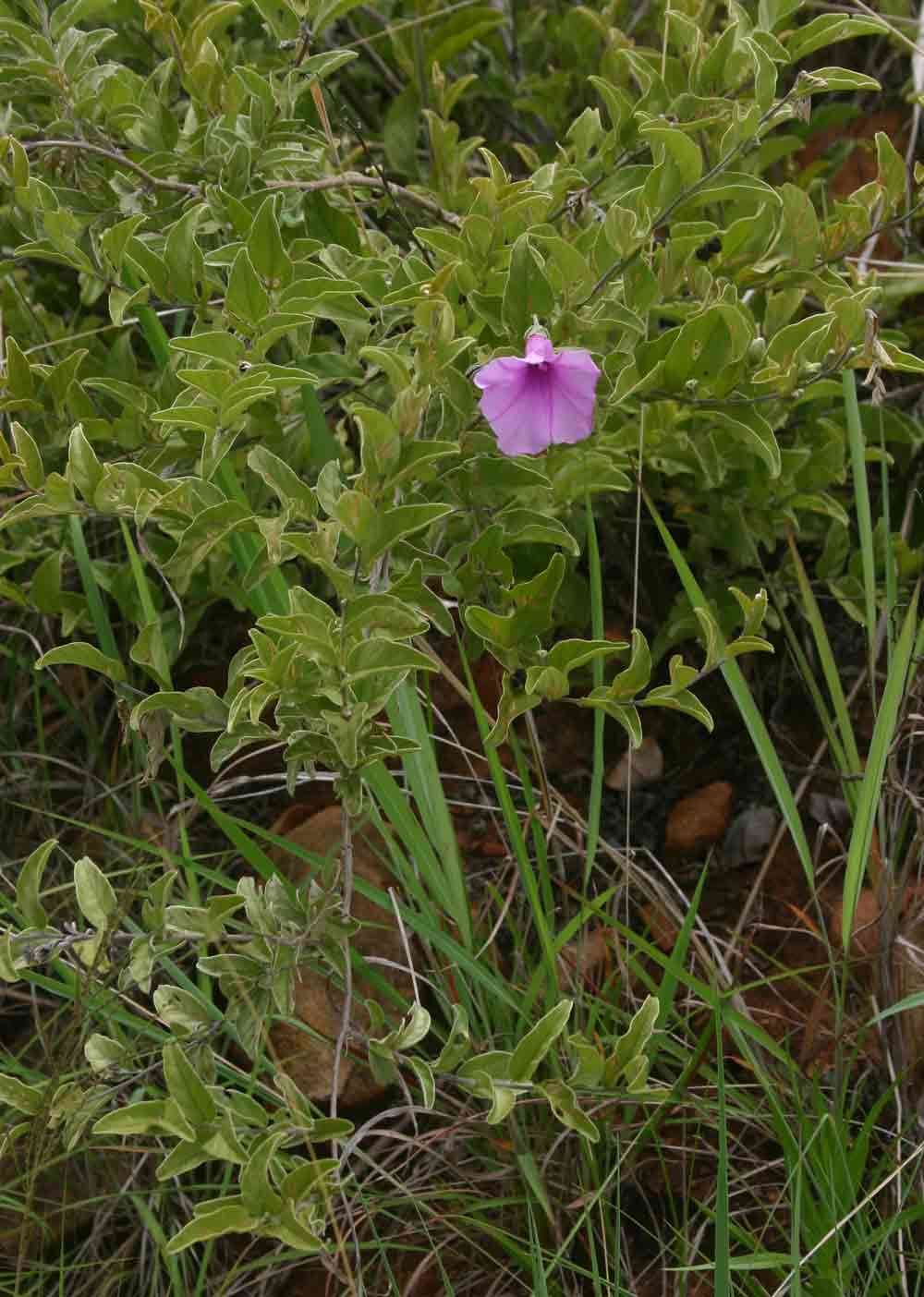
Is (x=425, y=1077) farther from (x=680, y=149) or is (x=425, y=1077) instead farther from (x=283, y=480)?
(x=680, y=149)

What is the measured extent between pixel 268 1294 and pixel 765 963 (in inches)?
23.2

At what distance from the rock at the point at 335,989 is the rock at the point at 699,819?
34cm

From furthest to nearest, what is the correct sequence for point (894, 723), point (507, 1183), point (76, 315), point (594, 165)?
point (76, 315)
point (594, 165)
point (894, 723)
point (507, 1183)

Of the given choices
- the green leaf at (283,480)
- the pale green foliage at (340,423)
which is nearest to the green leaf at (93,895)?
the pale green foliage at (340,423)

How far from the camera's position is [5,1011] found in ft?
4.99

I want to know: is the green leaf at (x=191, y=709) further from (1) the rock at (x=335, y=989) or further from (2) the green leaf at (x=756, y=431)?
(2) the green leaf at (x=756, y=431)

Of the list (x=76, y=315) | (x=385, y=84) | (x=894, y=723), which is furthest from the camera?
(x=385, y=84)

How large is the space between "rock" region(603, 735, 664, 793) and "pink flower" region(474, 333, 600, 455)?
1.64 ft

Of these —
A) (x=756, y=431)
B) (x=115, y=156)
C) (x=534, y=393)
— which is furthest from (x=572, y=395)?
(x=115, y=156)

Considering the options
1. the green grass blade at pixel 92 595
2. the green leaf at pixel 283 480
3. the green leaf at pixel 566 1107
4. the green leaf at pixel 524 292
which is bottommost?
the green leaf at pixel 566 1107

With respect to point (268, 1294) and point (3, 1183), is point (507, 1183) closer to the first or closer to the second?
point (268, 1294)

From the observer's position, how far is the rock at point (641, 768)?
1668mm

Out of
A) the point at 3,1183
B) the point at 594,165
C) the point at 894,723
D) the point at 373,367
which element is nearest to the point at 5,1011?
the point at 3,1183

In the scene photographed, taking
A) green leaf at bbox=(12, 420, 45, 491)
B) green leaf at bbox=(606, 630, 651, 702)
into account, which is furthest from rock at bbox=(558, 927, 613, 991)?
green leaf at bbox=(12, 420, 45, 491)
